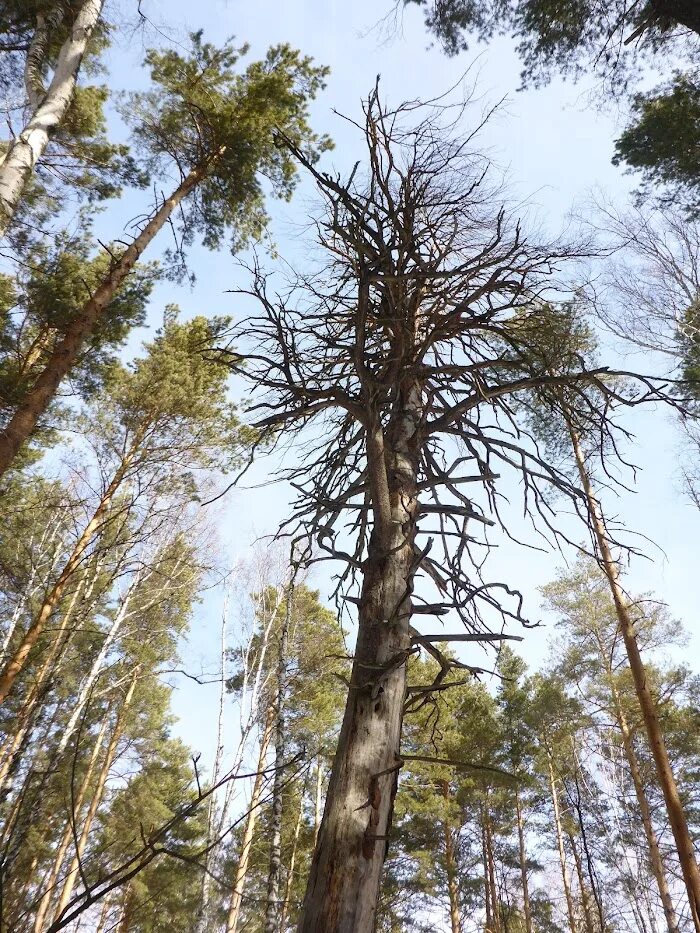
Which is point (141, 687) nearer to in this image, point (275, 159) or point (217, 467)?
point (217, 467)

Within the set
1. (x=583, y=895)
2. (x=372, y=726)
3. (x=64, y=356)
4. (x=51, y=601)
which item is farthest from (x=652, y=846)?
(x=64, y=356)

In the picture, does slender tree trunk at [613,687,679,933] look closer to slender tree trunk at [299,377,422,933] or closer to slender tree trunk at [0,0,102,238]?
slender tree trunk at [299,377,422,933]

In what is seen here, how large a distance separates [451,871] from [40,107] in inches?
682

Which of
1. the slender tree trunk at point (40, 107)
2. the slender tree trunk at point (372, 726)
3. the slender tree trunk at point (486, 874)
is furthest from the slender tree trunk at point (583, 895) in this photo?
the slender tree trunk at point (40, 107)

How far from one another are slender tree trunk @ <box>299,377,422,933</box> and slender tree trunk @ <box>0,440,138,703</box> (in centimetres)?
575

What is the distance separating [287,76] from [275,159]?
1255 mm

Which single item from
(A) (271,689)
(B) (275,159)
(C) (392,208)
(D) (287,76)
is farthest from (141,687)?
(C) (392,208)

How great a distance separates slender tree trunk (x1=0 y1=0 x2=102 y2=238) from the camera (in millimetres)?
5520

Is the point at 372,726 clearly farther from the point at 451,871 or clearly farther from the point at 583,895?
the point at 451,871

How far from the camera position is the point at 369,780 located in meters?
1.44

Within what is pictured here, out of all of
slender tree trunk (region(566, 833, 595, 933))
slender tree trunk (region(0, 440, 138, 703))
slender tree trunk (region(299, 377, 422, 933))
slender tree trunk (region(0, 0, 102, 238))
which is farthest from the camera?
slender tree trunk (region(0, 440, 138, 703))

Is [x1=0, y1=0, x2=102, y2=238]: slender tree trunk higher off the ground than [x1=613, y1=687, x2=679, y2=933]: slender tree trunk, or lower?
higher

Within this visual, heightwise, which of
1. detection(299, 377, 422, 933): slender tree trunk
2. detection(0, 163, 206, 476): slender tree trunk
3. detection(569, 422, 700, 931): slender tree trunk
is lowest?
detection(299, 377, 422, 933): slender tree trunk

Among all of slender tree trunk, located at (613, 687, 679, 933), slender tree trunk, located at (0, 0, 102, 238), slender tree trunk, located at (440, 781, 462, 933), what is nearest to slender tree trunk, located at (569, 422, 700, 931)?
slender tree trunk, located at (613, 687, 679, 933)
